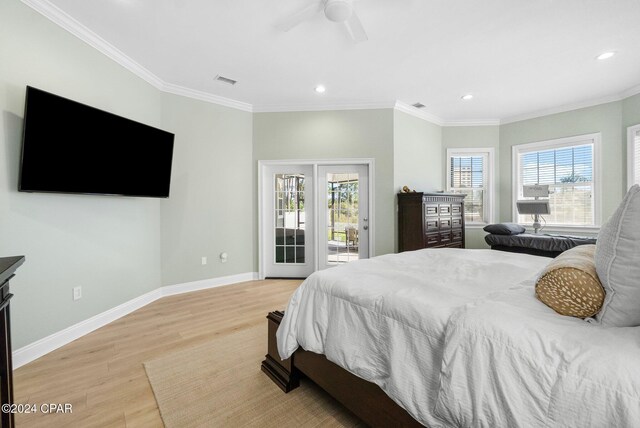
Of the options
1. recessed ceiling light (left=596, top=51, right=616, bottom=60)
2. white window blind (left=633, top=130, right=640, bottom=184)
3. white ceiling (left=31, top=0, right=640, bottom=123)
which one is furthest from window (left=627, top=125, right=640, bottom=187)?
recessed ceiling light (left=596, top=51, right=616, bottom=60)

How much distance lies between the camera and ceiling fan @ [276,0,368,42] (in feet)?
6.94

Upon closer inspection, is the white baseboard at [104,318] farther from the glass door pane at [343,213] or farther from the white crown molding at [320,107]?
the white crown molding at [320,107]

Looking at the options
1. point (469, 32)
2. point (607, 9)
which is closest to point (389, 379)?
point (469, 32)

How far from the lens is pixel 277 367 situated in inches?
72.8

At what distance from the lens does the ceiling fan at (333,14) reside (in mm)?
2116

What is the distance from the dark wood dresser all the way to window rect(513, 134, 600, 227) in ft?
4.77

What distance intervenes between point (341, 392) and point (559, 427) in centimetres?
96

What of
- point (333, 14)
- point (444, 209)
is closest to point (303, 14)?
point (333, 14)

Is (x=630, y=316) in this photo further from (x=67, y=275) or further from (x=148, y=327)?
(x=67, y=275)

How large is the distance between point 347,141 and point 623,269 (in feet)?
12.3

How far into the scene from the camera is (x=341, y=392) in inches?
57.8

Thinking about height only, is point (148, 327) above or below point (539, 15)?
below

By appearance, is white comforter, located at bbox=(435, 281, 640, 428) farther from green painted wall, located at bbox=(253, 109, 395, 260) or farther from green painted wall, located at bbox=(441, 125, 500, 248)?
green painted wall, located at bbox=(441, 125, 500, 248)

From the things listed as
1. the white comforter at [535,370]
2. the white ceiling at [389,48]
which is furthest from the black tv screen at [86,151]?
the white comforter at [535,370]
